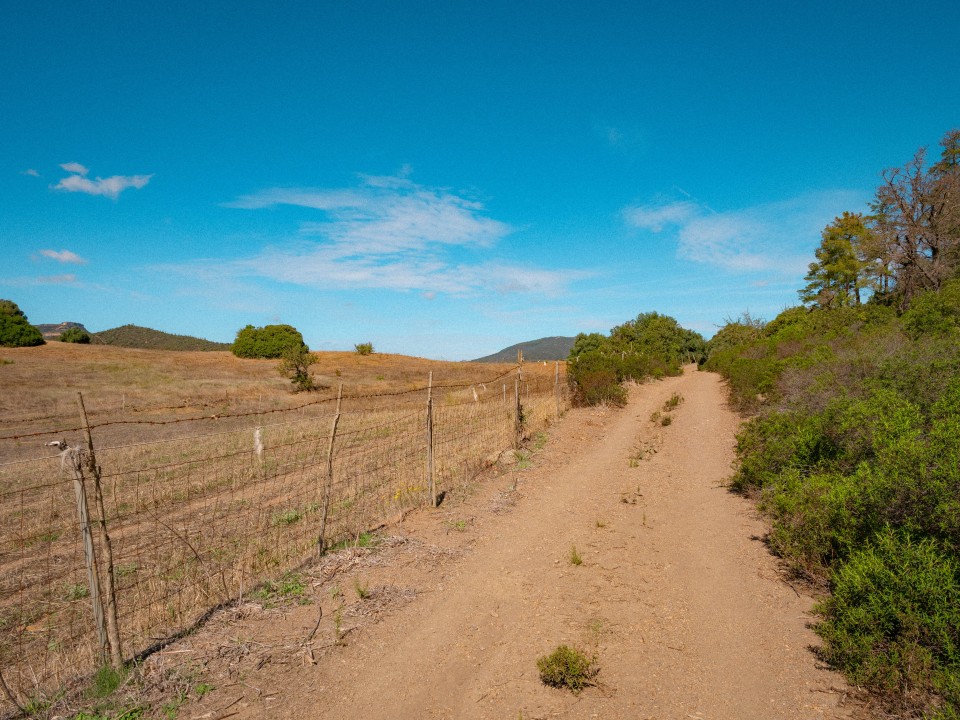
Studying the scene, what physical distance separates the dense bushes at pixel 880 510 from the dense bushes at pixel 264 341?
62.3 m

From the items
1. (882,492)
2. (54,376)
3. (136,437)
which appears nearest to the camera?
(882,492)

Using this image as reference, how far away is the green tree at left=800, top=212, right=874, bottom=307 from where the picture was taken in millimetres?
35438

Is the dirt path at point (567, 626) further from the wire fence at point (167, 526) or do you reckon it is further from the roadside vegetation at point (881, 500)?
the wire fence at point (167, 526)

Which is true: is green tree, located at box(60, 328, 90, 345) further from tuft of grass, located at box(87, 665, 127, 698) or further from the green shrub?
the green shrub

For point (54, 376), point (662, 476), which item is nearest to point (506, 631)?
point (662, 476)

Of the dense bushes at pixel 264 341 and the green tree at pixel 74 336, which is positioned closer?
the dense bushes at pixel 264 341

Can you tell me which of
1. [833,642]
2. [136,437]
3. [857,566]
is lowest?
[136,437]

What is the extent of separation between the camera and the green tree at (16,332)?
54219 mm

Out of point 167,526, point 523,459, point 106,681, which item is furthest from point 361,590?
point 523,459

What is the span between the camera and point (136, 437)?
21.4 metres

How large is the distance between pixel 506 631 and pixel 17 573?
7905 mm

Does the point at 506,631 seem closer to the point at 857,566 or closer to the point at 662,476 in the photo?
the point at 857,566

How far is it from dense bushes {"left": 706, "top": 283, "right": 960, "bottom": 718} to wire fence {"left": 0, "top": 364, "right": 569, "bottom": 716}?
617 cm

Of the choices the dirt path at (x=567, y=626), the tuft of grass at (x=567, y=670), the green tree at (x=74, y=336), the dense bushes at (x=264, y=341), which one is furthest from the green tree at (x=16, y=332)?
the tuft of grass at (x=567, y=670)
